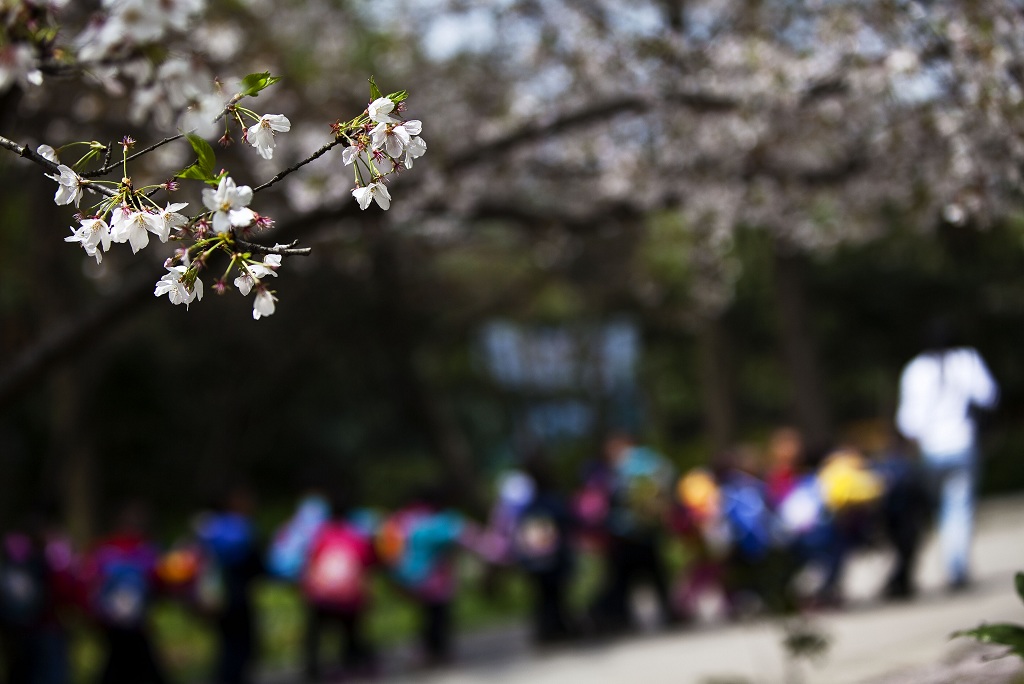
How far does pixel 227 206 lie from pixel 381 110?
439mm

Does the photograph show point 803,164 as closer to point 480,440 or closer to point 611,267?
point 611,267

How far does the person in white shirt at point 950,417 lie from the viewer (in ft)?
28.3

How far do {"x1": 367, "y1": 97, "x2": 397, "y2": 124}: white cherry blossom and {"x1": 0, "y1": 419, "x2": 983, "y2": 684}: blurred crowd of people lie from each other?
570 centimetres

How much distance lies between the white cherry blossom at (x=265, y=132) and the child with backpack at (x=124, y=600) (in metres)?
5.96

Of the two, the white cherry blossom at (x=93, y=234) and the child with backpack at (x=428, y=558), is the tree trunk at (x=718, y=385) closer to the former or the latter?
the child with backpack at (x=428, y=558)

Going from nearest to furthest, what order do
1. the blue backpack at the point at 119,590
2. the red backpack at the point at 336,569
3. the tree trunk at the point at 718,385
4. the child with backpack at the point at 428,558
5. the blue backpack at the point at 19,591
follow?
1. the blue backpack at the point at 19,591
2. the blue backpack at the point at 119,590
3. the red backpack at the point at 336,569
4. the child with backpack at the point at 428,558
5. the tree trunk at the point at 718,385

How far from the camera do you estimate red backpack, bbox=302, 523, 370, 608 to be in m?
8.84

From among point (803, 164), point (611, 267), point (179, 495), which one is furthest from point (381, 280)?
point (179, 495)

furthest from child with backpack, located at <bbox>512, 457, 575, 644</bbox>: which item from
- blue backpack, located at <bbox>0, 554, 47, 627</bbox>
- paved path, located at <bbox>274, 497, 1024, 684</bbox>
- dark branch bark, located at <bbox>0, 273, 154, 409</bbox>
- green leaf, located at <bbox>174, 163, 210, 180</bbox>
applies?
green leaf, located at <bbox>174, 163, 210, 180</bbox>

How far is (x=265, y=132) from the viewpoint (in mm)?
2744

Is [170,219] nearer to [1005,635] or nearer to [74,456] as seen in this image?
[1005,635]

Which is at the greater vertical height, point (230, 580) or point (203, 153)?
point (230, 580)

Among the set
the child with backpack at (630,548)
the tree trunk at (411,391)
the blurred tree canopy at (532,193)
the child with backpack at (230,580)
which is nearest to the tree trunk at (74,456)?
the blurred tree canopy at (532,193)

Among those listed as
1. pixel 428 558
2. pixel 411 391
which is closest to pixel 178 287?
pixel 428 558
